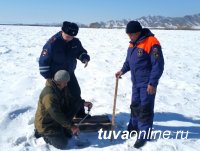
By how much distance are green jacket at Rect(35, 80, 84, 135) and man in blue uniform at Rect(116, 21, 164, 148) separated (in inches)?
40.0

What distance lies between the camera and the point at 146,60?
5082mm

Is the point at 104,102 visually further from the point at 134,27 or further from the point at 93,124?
the point at 134,27

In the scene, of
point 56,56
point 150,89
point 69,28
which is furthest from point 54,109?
point 150,89

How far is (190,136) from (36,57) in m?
10.3

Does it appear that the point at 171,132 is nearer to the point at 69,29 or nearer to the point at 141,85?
the point at 141,85

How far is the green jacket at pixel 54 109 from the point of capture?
4.95m

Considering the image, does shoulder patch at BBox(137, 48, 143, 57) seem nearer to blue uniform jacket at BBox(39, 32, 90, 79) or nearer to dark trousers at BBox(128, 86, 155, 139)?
dark trousers at BBox(128, 86, 155, 139)

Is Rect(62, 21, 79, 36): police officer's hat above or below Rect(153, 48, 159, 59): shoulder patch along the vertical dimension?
above

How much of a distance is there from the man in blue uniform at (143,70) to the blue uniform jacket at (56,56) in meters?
1.04

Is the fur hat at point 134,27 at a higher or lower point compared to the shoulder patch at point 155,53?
higher

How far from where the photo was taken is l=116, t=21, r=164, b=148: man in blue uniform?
4.92 meters

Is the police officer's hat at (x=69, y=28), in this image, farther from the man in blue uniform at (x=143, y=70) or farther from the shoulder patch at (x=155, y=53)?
the shoulder patch at (x=155, y=53)

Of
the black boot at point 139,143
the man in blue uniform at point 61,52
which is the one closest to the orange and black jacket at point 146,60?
the black boot at point 139,143

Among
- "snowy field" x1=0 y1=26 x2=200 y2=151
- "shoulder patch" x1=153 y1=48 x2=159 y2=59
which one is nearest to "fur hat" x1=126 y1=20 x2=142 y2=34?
"shoulder patch" x1=153 y1=48 x2=159 y2=59
